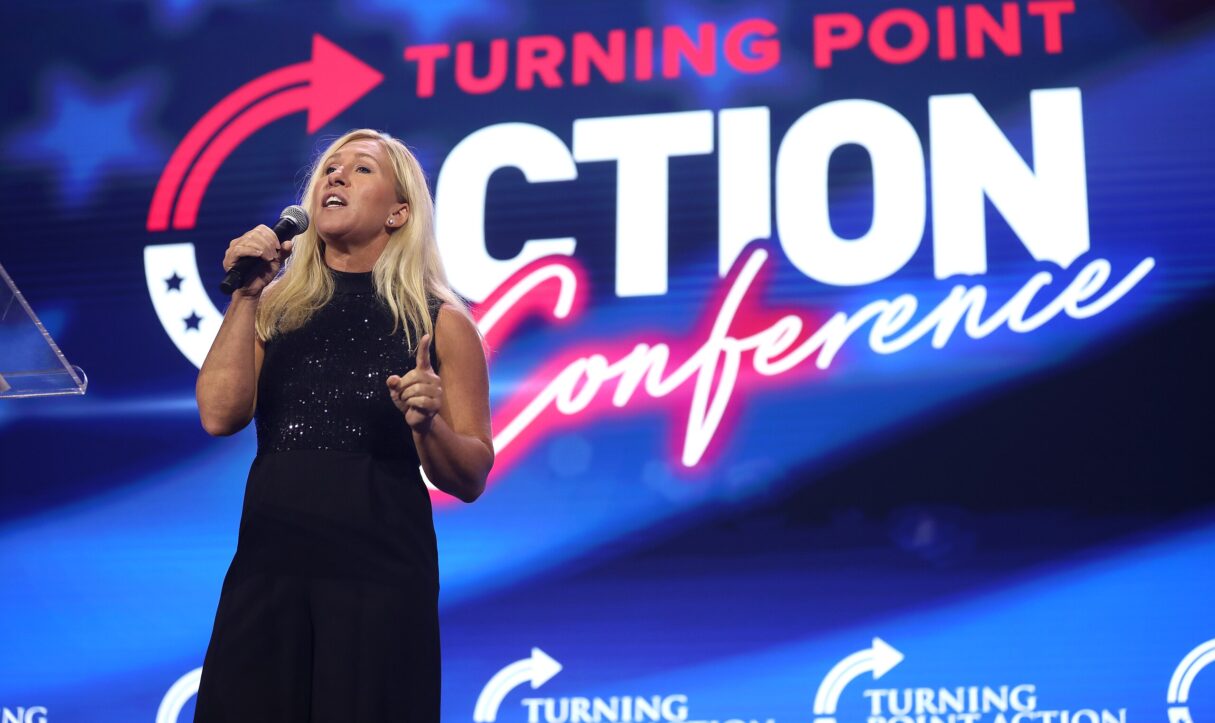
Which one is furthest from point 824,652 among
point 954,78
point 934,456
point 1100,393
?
point 954,78

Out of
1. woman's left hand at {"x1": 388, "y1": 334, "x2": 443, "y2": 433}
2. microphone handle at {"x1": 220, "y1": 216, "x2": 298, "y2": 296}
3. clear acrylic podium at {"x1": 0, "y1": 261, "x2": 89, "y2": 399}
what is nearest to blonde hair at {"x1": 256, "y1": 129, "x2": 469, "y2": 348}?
microphone handle at {"x1": 220, "y1": 216, "x2": 298, "y2": 296}

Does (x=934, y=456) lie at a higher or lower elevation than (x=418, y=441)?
higher

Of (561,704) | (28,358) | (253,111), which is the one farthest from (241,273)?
(253,111)

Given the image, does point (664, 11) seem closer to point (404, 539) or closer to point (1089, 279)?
point (1089, 279)

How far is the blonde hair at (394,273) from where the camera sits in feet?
6.06

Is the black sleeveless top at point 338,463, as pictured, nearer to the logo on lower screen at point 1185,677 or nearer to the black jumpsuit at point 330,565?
the black jumpsuit at point 330,565

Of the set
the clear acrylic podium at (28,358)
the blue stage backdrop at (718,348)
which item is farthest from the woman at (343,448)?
the blue stage backdrop at (718,348)

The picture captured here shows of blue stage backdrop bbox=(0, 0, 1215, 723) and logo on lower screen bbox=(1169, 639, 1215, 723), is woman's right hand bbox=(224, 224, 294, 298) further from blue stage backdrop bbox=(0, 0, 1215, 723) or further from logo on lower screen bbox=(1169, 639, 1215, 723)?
logo on lower screen bbox=(1169, 639, 1215, 723)

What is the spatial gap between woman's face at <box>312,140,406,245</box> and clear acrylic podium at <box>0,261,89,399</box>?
48 centimetres

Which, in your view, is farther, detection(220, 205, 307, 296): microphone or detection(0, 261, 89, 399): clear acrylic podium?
detection(0, 261, 89, 399): clear acrylic podium

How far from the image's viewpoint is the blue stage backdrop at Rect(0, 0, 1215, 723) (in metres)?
3.22

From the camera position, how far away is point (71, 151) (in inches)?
155

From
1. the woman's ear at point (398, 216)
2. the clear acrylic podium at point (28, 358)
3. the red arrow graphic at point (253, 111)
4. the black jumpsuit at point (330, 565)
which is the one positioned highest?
the red arrow graphic at point (253, 111)

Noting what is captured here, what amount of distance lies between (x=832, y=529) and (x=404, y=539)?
1777 millimetres
